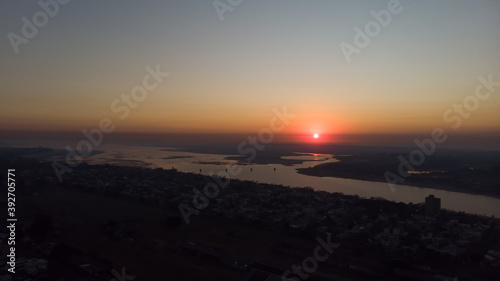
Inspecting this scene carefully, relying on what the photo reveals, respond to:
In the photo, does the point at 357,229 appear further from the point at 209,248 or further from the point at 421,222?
the point at 209,248

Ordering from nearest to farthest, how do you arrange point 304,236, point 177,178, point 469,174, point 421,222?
point 304,236 → point 421,222 → point 177,178 → point 469,174

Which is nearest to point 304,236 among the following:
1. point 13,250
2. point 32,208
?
point 13,250

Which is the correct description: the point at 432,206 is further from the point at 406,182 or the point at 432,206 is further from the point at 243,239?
the point at 406,182

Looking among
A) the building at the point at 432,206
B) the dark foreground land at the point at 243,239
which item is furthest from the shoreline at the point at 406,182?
the building at the point at 432,206

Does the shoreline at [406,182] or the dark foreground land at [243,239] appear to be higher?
the shoreline at [406,182]

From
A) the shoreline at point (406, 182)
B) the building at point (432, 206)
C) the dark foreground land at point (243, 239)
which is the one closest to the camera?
the dark foreground land at point (243, 239)

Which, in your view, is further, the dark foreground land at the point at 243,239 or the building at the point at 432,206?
the building at the point at 432,206

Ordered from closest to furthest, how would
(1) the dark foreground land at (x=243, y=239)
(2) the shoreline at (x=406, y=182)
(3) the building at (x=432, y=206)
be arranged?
(1) the dark foreground land at (x=243, y=239)
(3) the building at (x=432, y=206)
(2) the shoreline at (x=406, y=182)

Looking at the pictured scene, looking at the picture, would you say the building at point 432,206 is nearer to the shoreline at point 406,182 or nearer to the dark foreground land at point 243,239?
the dark foreground land at point 243,239
